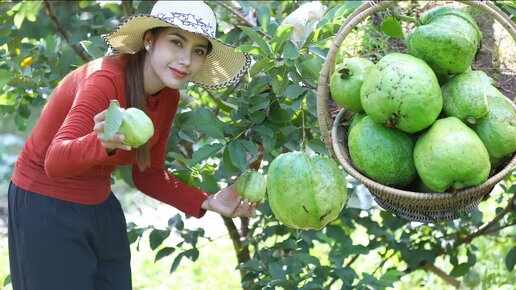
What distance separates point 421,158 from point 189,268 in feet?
9.51

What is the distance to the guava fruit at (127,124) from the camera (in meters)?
1.58

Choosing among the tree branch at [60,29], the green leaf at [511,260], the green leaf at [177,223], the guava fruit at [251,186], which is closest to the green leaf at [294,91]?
the guava fruit at [251,186]

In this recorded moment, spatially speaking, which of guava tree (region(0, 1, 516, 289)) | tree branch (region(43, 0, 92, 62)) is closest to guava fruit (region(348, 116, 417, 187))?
guava tree (region(0, 1, 516, 289))

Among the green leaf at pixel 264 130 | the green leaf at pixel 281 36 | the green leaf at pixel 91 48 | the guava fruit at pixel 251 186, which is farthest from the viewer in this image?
the green leaf at pixel 91 48

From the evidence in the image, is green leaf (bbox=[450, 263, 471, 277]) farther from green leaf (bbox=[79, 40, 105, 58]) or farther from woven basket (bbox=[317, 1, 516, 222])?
green leaf (bbox=[79, 40, 105, 58])

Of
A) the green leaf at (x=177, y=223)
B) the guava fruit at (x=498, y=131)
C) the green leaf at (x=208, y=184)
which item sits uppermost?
the guava fruit at (x=498, y=131)

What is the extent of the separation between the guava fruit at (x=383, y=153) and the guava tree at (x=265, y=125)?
0.78 ft

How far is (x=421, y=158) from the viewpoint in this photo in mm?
1524

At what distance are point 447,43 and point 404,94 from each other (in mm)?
172

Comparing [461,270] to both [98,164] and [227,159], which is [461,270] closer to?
[227,159]

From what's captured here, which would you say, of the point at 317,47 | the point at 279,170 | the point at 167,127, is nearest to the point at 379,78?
the point at 279,170

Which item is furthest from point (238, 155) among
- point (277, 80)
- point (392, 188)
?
point (392, 188)

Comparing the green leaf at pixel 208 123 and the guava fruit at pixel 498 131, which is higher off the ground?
the guava fruit at pixel 498 131

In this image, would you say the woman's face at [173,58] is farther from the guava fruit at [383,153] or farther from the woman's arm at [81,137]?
the guava fruit at [383,153]
